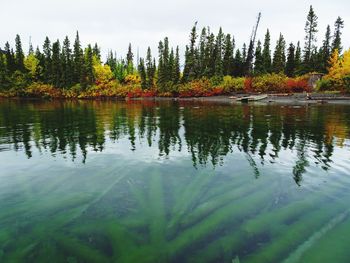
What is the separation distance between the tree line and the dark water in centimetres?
7111

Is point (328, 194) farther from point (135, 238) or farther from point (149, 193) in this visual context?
point (135, 238)

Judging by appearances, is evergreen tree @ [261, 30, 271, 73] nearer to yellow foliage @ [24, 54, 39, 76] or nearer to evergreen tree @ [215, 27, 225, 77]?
evergreen tree @ [215, 27, 225, 77]

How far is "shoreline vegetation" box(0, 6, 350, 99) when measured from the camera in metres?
76.1

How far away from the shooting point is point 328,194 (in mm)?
7699

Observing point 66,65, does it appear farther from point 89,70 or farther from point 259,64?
point 259,64

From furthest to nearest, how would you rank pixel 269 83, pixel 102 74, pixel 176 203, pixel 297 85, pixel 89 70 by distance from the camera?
1. pixel 102 74
2. pixel 89 70
3. pixel 269 83
4. pixel 297 85
5. pixel 176 203

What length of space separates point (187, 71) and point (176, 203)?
86.7 meters

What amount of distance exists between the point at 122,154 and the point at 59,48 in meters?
104

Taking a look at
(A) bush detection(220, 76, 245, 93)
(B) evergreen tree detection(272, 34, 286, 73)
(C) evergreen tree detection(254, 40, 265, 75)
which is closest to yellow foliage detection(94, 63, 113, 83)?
(A) bush detection(220, 76, 245, 93)

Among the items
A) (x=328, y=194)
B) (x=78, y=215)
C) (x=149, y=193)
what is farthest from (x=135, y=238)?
(x=328, y=194)

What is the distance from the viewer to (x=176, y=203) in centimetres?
706

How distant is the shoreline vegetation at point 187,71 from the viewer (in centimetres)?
7606

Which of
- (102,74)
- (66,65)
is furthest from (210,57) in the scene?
(66,65)

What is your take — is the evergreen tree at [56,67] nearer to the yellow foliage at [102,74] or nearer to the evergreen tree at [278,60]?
the yellow foliage at [102,74]
